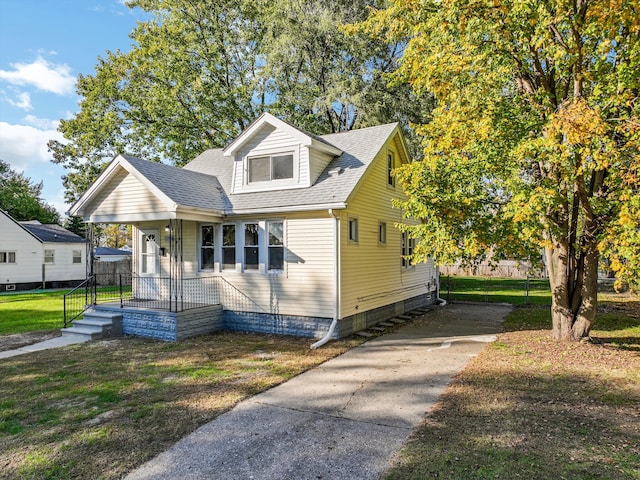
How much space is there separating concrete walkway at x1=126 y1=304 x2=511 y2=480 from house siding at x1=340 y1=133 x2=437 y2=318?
2.47m

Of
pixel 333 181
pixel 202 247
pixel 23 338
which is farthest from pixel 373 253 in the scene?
pixel 23 338

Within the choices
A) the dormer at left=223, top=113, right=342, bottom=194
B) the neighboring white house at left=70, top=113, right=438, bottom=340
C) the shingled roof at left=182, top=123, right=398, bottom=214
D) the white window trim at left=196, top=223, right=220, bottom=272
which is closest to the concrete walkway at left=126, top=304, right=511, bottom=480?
the neighboring white house at left=70, top=113, right=438, bottom=340

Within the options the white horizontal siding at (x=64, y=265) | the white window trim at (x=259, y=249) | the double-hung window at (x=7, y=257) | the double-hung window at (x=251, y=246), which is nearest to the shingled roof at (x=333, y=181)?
the white window trim at (x=259, y=249)

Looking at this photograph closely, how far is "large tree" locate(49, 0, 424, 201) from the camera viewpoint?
21.1 metres

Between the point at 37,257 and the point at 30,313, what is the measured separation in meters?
13.2

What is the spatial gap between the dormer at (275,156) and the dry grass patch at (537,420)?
22.8 ft

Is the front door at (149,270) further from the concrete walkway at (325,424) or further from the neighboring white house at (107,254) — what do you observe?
the neighboring white house at (107,254)

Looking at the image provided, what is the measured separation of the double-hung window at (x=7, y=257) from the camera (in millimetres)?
24562

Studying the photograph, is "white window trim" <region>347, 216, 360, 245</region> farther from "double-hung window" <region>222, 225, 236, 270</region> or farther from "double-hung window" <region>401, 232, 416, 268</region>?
"double-hung window" <region>401, 232, 416, 268</region>

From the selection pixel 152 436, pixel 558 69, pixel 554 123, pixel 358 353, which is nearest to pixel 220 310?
pixel 358 353

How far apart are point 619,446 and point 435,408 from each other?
2.16 meters

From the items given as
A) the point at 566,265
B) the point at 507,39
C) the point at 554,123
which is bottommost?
the point at 566,265

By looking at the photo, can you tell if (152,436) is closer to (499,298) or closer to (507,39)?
(507,39)

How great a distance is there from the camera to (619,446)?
4.44m
